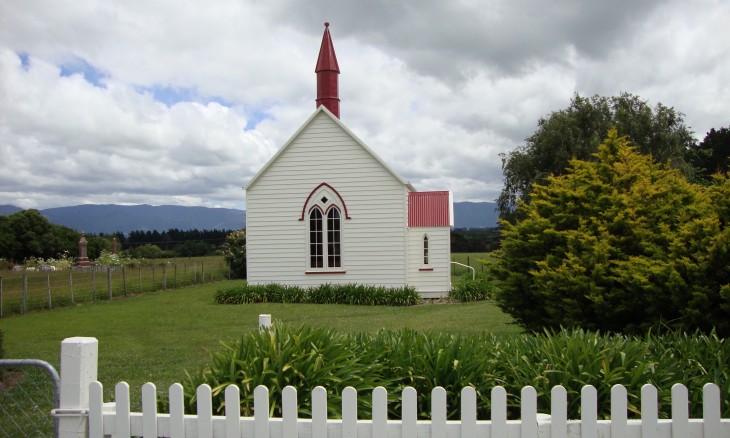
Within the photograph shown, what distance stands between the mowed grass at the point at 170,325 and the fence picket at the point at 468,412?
16.0 ft

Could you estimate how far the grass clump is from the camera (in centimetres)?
2139

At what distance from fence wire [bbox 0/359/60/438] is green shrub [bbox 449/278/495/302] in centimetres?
→ 1540

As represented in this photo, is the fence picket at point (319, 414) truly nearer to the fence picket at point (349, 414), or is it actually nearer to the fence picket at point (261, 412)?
the fence picket at point (349, 414)

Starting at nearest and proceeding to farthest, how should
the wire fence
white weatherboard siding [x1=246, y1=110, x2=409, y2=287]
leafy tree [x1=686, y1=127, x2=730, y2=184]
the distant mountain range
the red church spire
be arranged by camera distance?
the wire fence → white weatherboard siding [x1=246, y1=110, x2=409, y2=287] → the red church spire → leafy tree [x1=686, y1=127, x2=730, y2=184] → the distant mountain range

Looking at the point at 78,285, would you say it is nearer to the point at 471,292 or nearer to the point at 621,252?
the point at 471,292

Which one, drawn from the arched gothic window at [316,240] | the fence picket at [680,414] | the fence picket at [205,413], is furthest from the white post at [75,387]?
the arched gothic window at [316,240]

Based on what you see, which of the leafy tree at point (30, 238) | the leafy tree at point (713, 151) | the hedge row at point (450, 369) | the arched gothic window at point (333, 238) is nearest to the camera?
the hedge row at point (450, 369)

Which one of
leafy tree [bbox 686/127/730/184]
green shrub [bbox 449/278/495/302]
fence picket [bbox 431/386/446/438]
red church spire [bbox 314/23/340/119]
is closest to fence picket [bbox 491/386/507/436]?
fence picket [bbox 431/386/446/438]

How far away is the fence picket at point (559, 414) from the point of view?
3.52 m

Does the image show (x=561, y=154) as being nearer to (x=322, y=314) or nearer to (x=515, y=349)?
(x=322, y=314)

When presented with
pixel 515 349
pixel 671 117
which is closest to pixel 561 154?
pixel 671 117

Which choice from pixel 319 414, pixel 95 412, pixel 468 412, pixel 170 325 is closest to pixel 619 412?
pixel 468 412

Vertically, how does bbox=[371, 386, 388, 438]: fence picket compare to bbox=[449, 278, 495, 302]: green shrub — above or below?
above

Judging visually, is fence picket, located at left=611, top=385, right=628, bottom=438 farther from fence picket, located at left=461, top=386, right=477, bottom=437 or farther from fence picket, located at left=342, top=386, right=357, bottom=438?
fence picket, located at left=342, top=386, right=357, bottom=438
